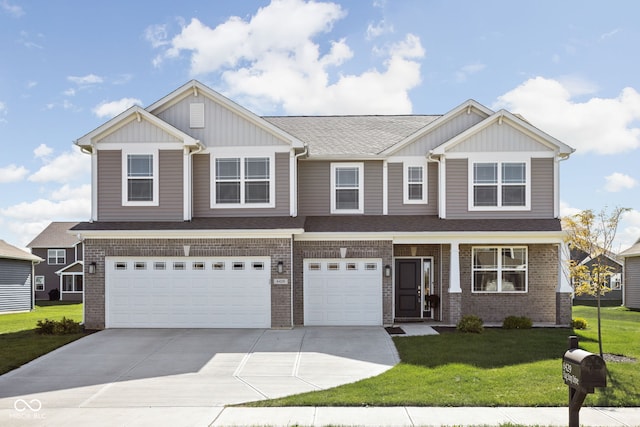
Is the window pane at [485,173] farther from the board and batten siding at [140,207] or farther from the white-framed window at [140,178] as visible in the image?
the white-framed window at [140,178]

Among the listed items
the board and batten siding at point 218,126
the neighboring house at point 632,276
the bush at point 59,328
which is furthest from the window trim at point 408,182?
the neighboring house at point 632,276

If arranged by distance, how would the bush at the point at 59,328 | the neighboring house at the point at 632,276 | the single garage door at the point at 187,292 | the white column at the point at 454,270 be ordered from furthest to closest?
the neighboring house at the point at 632,276
the white column at the point at 454,270
the single garage door at the point at 187,292
the bush at the point at 59,328

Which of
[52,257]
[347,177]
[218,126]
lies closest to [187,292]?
[218,126]

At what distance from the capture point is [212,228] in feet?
52.9

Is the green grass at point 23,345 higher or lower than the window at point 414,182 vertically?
lower

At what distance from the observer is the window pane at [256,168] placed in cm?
1723

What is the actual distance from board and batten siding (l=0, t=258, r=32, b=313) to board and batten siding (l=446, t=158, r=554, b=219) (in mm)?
24195

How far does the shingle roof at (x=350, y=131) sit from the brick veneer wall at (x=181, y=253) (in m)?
3.99

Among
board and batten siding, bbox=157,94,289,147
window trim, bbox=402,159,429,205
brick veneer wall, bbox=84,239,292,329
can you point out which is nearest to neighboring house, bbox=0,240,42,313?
brick veneer wall, bbox=84,239,292,329

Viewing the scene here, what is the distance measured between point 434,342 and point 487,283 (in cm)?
509

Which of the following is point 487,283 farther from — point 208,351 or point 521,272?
point 208,351

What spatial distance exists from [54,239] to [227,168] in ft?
109

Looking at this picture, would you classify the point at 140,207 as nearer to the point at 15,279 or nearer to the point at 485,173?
the point at 485,173

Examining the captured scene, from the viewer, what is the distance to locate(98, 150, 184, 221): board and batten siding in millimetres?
17016
